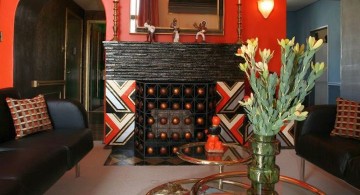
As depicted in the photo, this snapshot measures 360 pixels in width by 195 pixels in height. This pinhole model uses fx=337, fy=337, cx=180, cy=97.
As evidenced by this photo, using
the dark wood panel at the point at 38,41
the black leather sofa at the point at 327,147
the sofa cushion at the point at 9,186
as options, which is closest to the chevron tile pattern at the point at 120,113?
the dark wood panel at the point at 38,41

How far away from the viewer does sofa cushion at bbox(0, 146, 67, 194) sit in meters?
1.73

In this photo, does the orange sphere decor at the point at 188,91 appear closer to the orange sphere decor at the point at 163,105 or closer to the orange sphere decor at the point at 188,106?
the orange sphere decor at the point at 188,106

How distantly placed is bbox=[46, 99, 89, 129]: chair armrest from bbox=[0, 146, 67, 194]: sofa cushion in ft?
2.51

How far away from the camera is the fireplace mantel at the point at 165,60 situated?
159 inches

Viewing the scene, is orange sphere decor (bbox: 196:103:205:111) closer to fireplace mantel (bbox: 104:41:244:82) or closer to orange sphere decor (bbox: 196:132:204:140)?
orange sphere decor (bbox: 196:132:204:140)

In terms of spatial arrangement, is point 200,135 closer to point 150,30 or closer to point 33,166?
point 150,30

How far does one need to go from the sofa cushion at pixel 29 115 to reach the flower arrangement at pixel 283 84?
6.88ft

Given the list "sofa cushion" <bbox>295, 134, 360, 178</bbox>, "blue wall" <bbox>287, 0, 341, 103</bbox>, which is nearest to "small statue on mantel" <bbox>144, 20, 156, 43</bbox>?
"sofa cushion" <bbox>295, 134, 360, 178</bbox>

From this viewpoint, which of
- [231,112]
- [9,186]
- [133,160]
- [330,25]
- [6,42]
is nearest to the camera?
[9,186]

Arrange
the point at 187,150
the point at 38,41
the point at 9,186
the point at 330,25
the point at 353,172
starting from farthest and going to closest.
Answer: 1. the point at 330,25
2. the point at 38,41
3. the point at 187,150
4. the point at 353,172
5. the point at 9,186

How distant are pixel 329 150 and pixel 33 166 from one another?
2015mm

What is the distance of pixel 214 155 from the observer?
2.29 metres

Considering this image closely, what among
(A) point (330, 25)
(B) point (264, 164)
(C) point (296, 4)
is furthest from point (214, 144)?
(C) point (296, 4)

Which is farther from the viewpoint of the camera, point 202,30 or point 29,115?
point 202,30
